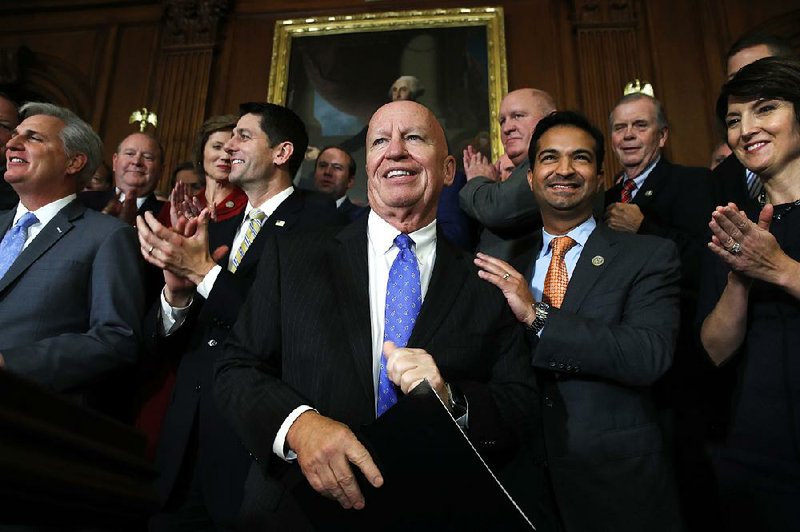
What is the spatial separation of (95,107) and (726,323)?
6.60 metres

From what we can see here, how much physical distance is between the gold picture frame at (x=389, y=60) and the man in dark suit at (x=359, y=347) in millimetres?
4368

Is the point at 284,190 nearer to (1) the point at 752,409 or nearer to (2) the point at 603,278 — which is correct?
(2) the point at 603,278

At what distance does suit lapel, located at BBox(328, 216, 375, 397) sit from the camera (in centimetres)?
163

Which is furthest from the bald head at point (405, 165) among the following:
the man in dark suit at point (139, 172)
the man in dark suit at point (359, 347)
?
the man in dark suit at point (139, 172)

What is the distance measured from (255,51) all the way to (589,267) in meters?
5.54

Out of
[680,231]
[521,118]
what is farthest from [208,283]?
[680,231]

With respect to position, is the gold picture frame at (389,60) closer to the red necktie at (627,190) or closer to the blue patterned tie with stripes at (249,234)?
the red necktie at (627,190)

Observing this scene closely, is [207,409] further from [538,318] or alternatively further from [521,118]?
[521,118]

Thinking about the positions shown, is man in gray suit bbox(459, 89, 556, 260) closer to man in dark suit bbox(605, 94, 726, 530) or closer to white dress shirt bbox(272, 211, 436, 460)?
man in dark suit bbox(605, 94, 726, 530)

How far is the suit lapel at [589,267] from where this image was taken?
2.22 meters

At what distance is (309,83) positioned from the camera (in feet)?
21.6

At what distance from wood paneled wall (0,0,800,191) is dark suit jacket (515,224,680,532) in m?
3.86

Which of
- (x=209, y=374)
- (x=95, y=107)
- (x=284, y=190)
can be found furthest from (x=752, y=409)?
(x=95, y=107)

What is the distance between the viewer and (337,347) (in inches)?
64.8
